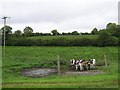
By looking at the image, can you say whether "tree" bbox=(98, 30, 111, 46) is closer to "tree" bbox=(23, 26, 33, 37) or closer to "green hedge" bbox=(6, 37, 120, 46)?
"green hedge" bbox=(6, 37, 120, 46)

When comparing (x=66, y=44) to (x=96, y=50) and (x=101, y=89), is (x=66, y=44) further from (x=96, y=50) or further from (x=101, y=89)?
(x=101, y=89)

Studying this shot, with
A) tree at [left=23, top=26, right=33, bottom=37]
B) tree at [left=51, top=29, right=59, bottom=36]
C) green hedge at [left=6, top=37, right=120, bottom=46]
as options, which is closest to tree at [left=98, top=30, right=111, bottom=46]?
green hedge at [left=6, top=37, right=120, bottom=46]

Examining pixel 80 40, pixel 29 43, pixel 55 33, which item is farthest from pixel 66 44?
pixel 55 33

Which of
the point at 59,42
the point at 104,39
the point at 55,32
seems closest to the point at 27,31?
the point at 55,32

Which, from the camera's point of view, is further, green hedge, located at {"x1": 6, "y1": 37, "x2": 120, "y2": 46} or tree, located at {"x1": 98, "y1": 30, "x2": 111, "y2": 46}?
green hedge, located at {"x1": 6, "y1": 37, "x2": 120, "y2": 46}

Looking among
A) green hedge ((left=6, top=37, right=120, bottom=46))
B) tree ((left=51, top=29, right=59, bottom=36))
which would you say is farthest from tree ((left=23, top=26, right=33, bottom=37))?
green hedge ((left=6, top=37, right=120, bottom=46))

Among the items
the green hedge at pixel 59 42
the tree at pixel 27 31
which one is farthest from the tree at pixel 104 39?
the tree at pixel 27 31

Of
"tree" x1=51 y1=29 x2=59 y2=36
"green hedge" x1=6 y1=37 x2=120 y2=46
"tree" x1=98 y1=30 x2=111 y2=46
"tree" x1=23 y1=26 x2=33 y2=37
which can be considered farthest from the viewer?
"tree" x1=51 y1=29 x2=59 y2=36

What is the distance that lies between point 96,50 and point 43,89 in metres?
47.9

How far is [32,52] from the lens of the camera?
64375 mm

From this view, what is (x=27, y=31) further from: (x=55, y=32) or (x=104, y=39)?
(x=104, y=39)

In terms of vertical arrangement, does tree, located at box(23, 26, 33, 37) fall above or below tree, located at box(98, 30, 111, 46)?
above

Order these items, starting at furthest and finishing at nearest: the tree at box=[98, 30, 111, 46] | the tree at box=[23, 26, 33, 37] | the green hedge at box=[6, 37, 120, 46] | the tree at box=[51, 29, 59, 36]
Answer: the tree at box=[51, 29, 59, 36] → the tree at box=[23, 26, 33, 37] → the green hedge at box=[6, 37, 120, 46] → the tree at box=[98, 30, 111, 46]

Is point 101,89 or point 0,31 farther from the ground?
point 0,31
